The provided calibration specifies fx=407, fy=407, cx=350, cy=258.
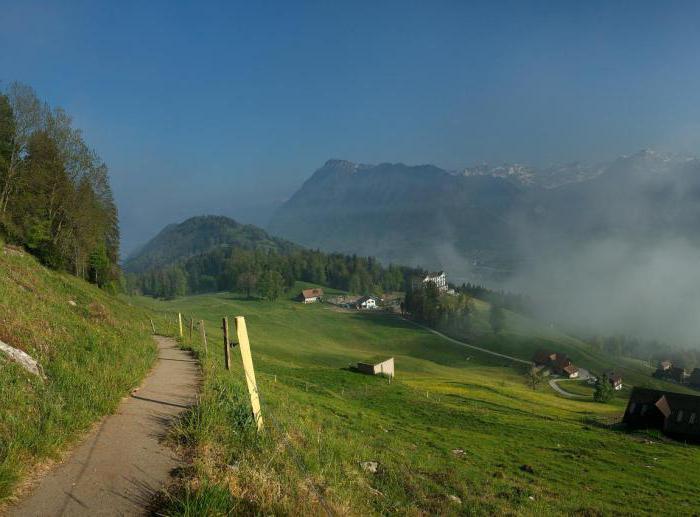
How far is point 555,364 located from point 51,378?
134614mm

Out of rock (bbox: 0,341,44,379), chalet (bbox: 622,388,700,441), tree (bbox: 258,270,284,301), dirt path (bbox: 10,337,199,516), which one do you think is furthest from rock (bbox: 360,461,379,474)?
tree (bbox: 258,270,284,301)

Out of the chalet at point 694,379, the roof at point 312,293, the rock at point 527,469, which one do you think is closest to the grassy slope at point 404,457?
the rock at point 527,469

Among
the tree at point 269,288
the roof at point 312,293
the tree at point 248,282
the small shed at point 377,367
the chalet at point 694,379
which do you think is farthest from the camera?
the roof at point 312,293

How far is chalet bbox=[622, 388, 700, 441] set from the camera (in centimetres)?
4912

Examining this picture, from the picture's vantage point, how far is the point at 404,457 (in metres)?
18.6

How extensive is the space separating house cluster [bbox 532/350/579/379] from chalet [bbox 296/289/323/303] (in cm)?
9601

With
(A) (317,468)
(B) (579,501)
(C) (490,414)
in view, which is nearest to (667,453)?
(C) (490,414)

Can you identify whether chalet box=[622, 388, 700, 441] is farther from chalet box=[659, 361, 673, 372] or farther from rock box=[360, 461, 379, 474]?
chalet box=[659, 361, 673, 372]

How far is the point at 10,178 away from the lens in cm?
4497

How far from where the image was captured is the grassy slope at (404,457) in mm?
8062

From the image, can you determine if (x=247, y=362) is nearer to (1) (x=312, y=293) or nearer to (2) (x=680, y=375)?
(1) (x=312, y=293)

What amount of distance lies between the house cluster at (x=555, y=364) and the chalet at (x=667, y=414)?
6507cm

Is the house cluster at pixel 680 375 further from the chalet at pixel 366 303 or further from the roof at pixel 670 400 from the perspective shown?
the roof at pixel 670 400

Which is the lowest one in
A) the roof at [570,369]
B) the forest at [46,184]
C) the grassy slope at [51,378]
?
the roof at [570,369]
